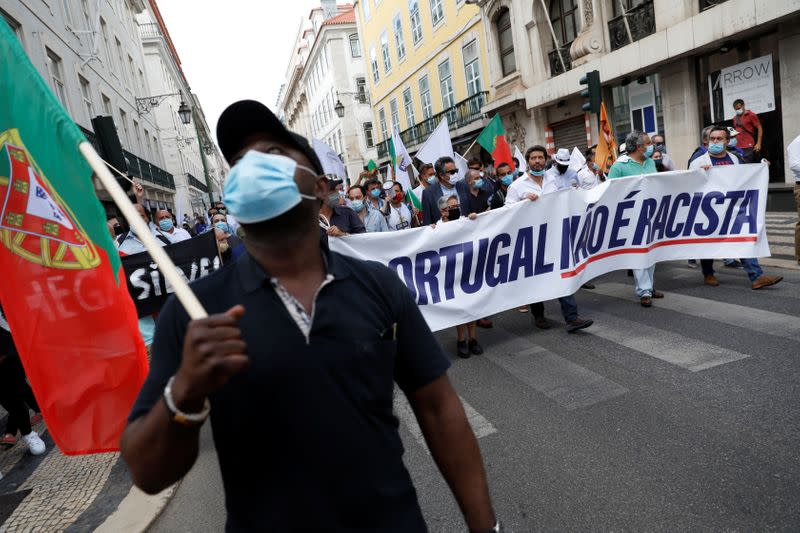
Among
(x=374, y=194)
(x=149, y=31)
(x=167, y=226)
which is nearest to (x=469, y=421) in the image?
(x=167, y=226)

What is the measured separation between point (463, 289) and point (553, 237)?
114cm

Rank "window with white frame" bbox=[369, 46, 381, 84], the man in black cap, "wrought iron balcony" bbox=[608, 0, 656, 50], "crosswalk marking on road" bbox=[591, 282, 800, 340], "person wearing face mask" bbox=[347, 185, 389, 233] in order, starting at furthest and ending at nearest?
"window with white frame" bbox=[369, 46, 381, 84] → "wrought iron balcony" bbox=[608, 0, 656, 50] → "person wearing face mask" bbox=[347, 185, 389, 233] → "crosswalk marking on road" bbox=[591, 282, 800, 340] → the man in black cap

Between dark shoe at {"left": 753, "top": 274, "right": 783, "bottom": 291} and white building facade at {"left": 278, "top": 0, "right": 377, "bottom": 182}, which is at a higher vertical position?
white building facade at {"left": 278, "top": 0, "right": 377, "bottom": 182}

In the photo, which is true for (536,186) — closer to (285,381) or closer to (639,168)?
(639,168)

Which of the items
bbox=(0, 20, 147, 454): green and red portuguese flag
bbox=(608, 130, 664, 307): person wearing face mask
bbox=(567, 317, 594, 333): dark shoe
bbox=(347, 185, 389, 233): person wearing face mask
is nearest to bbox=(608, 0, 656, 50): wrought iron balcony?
bbox=(608, 130, 664, 307): person wearing face mask

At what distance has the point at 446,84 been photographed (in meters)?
26.9

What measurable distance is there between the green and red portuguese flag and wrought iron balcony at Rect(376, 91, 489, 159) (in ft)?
73.8

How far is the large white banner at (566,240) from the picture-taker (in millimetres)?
5406

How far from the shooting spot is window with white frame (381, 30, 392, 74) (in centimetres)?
3300

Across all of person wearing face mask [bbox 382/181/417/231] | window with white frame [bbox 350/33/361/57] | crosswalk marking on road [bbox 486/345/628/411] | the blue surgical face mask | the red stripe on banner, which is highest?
window with white frame [bbox 350/33/361/57]

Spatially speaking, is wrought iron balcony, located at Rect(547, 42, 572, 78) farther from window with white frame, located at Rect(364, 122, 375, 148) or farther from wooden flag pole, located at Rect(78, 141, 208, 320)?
window with white frame, located at Rect(364, 122, 375, 148)

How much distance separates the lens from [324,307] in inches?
52.3

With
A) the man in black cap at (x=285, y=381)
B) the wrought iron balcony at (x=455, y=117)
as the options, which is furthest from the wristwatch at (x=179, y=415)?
the wrought iron balcony at (x=455, y=117)

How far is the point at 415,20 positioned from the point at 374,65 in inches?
315
